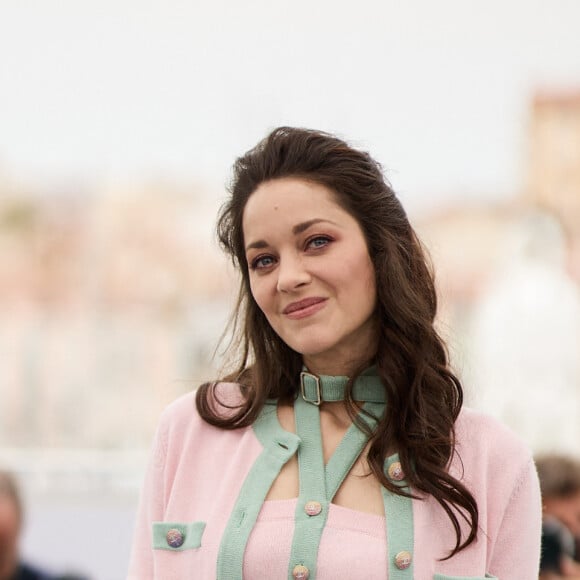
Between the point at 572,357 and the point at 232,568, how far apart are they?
86.3 inches

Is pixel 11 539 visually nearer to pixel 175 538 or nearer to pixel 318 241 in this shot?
pixel 175 538

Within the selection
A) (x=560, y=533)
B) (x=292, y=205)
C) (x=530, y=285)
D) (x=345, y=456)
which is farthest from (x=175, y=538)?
(x=530, y=285)

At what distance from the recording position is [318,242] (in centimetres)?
130

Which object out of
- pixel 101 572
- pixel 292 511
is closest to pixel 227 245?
pixel 292 511

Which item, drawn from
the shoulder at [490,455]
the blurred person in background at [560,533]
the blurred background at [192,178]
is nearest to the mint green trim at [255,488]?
the shoulder at [490,455]

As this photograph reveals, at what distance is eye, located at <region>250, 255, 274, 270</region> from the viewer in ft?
4.36

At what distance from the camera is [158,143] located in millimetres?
3414

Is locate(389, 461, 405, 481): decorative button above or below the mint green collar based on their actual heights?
below

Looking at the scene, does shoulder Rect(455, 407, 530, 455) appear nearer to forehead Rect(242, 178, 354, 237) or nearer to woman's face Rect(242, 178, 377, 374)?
woman's face Rect(242, 178, 377, 374)

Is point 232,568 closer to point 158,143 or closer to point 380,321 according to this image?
point 380,321

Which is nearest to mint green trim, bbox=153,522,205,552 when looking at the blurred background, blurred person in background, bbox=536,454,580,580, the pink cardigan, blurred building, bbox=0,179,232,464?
the pink cardigan

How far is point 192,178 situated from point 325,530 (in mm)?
2367

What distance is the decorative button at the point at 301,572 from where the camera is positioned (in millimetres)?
1211

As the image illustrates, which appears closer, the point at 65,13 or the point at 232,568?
the point at 232,568
